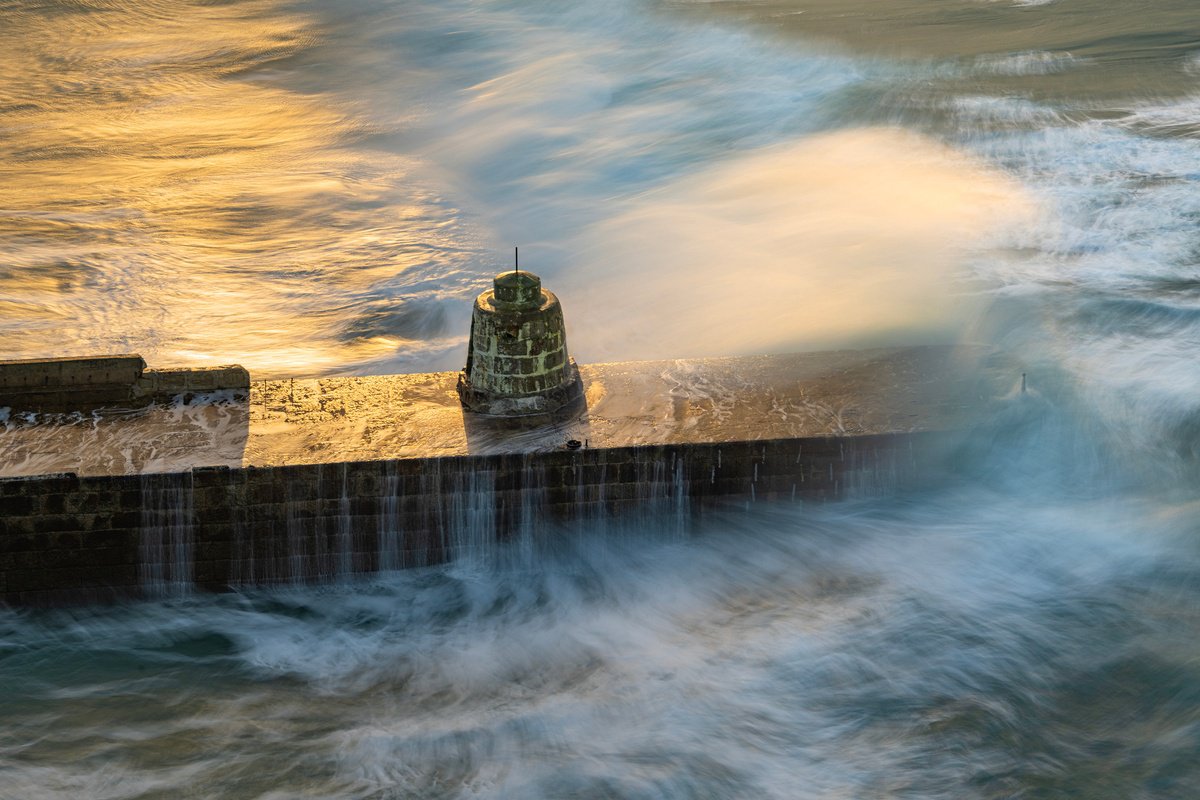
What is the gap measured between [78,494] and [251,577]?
6.11 ft

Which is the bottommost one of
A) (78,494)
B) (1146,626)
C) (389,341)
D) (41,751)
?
(41,751)

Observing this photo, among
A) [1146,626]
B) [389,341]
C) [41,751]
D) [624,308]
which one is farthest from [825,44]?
[41,751]

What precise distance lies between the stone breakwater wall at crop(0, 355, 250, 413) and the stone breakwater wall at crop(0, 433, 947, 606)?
5.93ft

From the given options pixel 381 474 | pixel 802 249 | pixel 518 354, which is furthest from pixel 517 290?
pixel 802 249

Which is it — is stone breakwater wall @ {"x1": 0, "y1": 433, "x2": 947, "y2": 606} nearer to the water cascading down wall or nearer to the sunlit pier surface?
the water cascading down wall

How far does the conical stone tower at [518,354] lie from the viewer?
13.6 meters

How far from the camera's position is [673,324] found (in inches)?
741

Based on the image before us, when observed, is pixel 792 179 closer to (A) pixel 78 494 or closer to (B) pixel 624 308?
(B) pixel 624 308

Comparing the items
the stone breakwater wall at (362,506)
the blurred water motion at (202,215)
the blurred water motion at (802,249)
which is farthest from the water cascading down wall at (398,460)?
the blurred water motion at (202,215)

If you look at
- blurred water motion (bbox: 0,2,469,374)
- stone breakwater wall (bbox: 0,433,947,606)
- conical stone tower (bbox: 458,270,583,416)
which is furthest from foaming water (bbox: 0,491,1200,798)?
blurred water motion (bbox: 0,2,469,374)

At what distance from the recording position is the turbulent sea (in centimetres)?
1123

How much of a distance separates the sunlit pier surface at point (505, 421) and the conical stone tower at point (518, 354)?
9.0 inches

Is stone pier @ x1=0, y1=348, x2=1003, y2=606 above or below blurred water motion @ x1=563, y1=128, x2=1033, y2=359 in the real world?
below

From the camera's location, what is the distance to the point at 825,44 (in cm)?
3206
